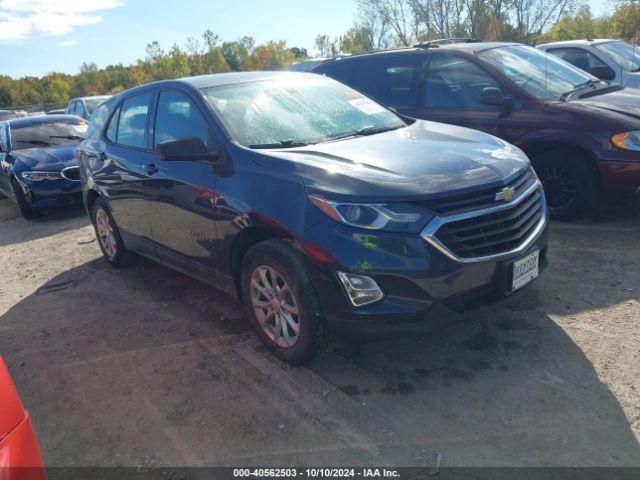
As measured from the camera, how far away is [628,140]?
496 cm

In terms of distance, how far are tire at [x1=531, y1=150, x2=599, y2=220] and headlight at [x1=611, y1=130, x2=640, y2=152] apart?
330 mm

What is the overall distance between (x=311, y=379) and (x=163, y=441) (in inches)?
35.4

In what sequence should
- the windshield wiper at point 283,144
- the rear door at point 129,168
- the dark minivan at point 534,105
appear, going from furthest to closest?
the dark minivan at point 534,105
the rear door at point 129,168
the windshield wiper at point 283,144

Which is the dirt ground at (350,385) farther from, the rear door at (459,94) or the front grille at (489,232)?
the rear door at (459,94)

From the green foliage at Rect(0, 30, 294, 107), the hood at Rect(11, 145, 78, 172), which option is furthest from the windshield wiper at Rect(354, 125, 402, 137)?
the green foliage at Rect(0, 30, 294, 107)

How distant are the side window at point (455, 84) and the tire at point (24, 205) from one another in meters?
6.19

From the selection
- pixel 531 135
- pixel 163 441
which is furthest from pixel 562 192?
pixel 163 441

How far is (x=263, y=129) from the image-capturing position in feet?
12.6

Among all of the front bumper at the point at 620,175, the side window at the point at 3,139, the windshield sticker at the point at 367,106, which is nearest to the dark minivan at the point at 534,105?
the front bumper at the point at 620,175

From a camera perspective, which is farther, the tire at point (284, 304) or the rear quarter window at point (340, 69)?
the rear quarter window at point (340, 69)

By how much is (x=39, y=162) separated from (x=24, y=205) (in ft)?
2.32

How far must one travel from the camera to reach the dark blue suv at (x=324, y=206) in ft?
9.59

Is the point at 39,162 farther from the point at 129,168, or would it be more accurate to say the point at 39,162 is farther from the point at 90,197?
the point at 129,168

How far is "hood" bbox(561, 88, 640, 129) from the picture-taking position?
5.02 m
